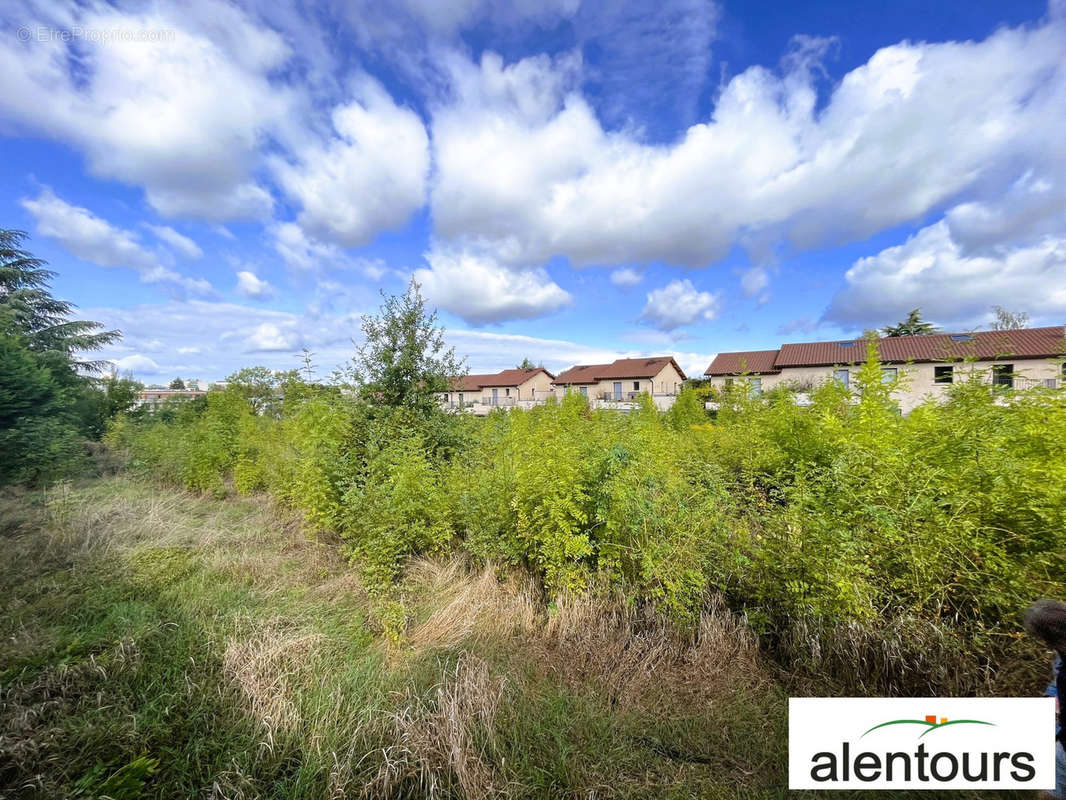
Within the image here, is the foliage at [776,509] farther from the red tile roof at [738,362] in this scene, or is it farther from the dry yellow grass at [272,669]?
the red tile roof at [738,362]

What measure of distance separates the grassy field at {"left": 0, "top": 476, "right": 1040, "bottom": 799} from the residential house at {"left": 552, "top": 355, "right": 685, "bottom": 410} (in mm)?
27490

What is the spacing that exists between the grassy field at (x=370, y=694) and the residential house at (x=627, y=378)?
2749 centimetres

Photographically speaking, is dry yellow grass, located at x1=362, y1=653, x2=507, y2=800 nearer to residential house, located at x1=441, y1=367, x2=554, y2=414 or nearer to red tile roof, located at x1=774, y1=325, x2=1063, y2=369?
red tile roof, located at x1=774, y1=325, x2=1063, y2=369

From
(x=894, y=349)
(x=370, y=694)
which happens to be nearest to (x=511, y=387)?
(x=894, y=349)

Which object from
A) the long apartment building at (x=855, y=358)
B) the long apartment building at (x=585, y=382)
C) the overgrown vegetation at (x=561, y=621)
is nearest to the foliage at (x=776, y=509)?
the overgrown vegetation at (x=561, y=621)

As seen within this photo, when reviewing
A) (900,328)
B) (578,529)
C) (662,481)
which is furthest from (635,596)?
(900,328)

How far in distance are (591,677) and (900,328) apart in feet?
141

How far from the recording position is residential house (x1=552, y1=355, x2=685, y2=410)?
31.0 meters

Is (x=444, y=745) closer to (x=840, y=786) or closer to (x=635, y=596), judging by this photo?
(x=635, y=596)

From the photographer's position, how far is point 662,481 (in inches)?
133

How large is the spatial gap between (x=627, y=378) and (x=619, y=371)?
1.15 m

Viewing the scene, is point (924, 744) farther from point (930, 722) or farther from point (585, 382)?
point (585, 382)

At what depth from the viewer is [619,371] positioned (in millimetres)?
32531

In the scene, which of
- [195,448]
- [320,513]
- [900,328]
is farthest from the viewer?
[900,328]
